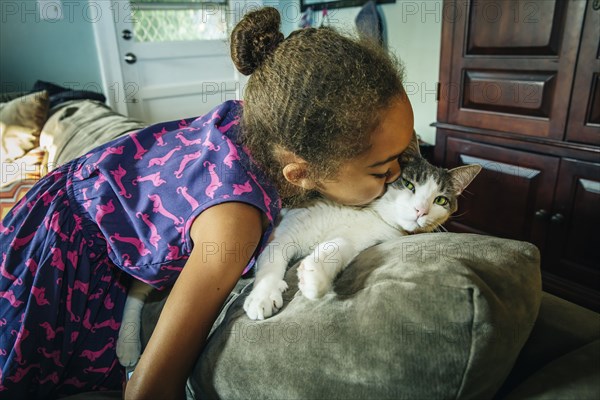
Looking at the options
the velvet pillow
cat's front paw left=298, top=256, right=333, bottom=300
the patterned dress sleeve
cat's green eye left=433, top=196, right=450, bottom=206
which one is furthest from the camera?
the velvet pillow

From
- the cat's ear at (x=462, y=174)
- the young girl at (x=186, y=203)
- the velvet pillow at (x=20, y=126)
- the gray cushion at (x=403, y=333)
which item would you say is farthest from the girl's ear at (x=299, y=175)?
the velvet pillow at (x=20, y=126)

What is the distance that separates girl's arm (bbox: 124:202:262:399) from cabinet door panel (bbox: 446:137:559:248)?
122 centimetres

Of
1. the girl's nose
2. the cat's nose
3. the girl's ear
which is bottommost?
the cat's nose

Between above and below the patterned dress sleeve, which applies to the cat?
below

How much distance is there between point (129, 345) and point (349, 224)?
1.78 ft

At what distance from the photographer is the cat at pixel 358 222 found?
745 mm

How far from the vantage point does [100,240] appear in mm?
896

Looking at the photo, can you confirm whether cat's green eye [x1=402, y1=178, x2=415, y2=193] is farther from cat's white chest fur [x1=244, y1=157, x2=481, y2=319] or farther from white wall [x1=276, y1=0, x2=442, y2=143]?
white wall [x1=276, y1=0, x2=442, y2=143]

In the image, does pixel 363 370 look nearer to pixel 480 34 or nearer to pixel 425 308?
pixel 425 308

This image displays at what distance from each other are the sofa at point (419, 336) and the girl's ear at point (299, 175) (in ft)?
0.65

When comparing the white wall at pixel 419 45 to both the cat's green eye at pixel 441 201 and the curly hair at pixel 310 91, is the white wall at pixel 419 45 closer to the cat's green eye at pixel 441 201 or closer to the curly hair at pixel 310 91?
the cat's green eye at pixel 441 201

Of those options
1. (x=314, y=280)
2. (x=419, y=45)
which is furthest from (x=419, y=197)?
(x=419, y=45)

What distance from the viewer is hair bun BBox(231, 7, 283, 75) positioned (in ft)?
2.50

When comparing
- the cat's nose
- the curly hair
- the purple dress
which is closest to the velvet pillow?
the purple dress
